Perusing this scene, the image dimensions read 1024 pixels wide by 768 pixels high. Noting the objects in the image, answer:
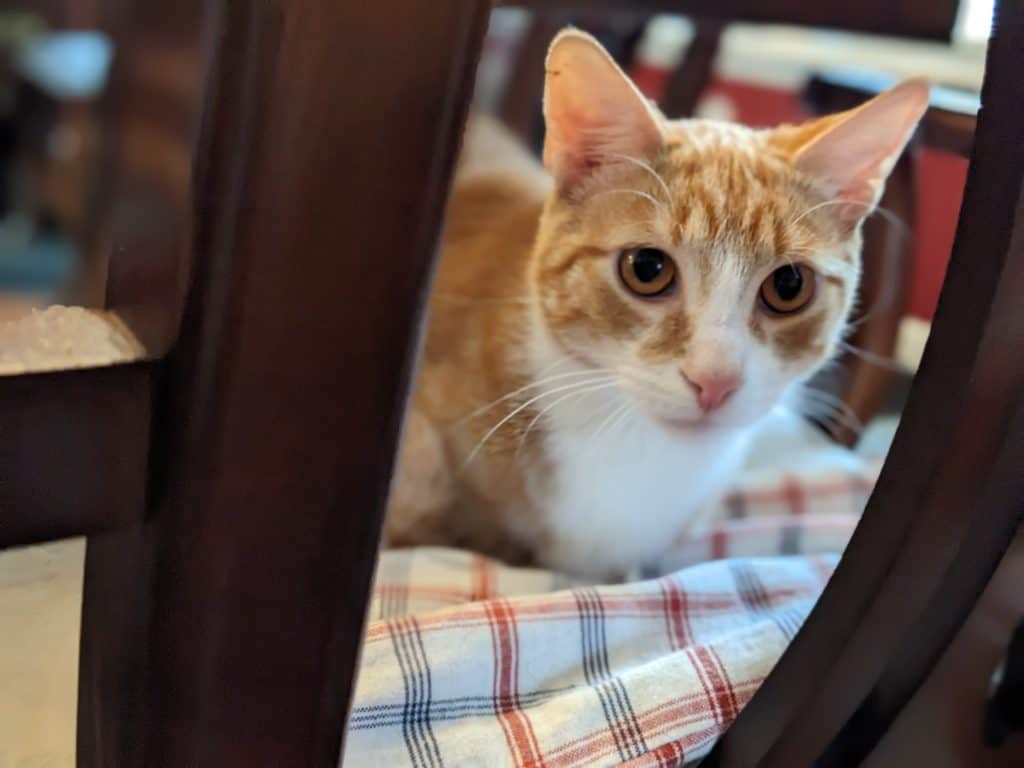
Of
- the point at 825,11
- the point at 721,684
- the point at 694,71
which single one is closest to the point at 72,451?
the point at 721,684

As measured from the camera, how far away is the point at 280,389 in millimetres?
372

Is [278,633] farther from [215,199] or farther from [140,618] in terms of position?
[215,199]

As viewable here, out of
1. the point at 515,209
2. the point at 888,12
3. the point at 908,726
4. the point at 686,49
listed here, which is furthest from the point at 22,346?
the point at 686,49

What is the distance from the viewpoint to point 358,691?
580 mm

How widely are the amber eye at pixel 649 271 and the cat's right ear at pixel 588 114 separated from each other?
83mm

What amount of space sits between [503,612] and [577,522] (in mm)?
245

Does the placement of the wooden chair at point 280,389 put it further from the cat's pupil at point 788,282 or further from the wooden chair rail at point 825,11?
the wooden chair rail at point 825,11

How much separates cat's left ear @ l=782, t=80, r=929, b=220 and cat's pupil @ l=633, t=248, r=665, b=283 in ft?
0.48

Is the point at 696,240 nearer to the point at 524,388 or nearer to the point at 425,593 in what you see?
the point at 524,388

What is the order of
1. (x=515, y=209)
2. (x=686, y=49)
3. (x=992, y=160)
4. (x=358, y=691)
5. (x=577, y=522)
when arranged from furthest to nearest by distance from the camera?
(x=686, y=49) → (x=515, y=209) → (x=577, y=522) → (x=358, y=691) → (x=992, y=160)

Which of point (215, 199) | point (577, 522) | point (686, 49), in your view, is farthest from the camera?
point (686, 49)

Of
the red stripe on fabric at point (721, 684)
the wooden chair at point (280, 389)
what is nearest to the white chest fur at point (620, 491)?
the red stripe on fabric at point (721, 684)

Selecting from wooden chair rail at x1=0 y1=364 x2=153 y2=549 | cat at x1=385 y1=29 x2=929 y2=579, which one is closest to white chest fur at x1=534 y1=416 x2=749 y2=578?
cat at x1=385 y1=29 x2=929 y2=579

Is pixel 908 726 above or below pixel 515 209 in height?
below
